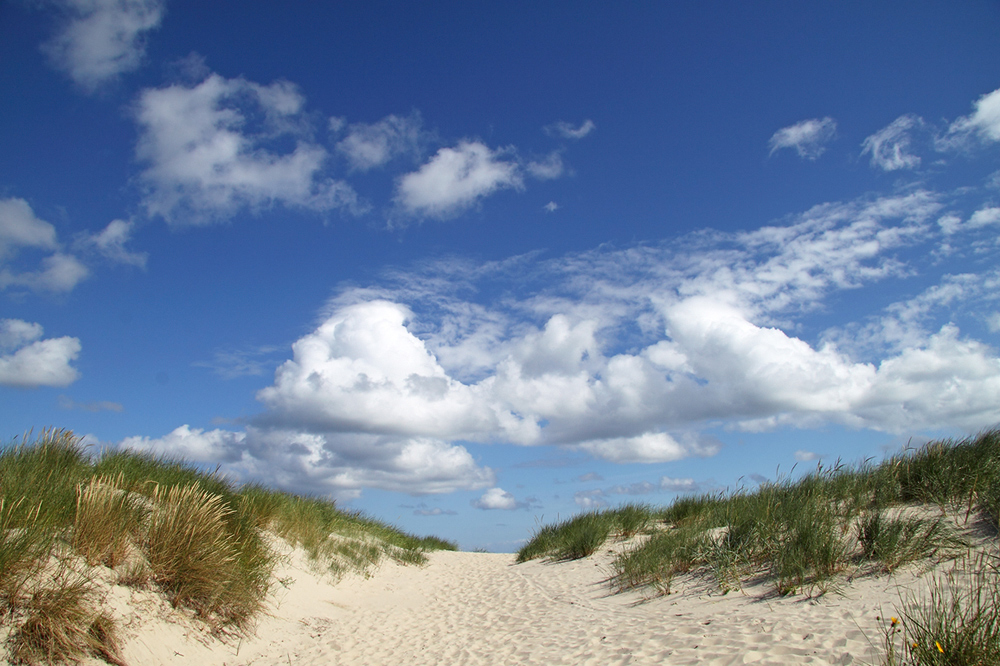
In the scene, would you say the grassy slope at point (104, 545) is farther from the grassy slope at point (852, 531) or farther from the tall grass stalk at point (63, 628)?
the grassy slope at point (852, 531)

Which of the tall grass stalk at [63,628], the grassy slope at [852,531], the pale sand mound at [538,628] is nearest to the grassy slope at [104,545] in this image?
the tall grass stalk at [63,628]

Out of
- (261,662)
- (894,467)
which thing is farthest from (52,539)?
(894,467)

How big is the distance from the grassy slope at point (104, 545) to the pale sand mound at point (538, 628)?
1.57 feet

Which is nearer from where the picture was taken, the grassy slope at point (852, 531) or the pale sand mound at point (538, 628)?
the pale sand mound at point (538, 628)

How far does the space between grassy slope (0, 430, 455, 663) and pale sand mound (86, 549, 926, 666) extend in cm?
48

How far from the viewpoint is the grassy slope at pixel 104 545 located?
206 inches

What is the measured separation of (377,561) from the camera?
49.3 ft

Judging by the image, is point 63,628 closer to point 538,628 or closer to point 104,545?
point 104,545

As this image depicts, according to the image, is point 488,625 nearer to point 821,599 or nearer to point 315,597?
point 315,597

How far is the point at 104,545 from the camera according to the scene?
644 cm

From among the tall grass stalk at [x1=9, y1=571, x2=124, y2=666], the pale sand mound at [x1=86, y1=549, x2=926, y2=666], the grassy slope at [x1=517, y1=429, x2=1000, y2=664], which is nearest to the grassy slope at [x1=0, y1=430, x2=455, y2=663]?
the tall grass stalk at [x1=9, y1=571, x2=124, y2=666]

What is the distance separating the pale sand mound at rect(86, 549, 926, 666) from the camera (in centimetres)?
530

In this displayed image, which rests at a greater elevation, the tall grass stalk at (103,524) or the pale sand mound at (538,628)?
the tall grass stalk at (103,524)

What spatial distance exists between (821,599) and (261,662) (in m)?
7.03
